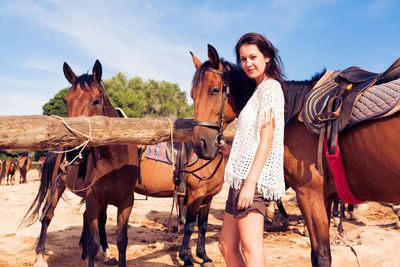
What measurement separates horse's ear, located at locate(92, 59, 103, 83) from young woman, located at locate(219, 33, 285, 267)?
2494mm

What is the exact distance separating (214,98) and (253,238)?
4.51ft

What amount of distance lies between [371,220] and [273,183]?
7926 mm

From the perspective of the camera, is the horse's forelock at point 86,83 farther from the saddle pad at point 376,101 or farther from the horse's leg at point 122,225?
the saddle pad at point 376,101

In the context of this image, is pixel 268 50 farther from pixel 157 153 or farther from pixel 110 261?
pixel 110 261

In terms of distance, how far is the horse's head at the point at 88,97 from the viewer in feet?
11.4

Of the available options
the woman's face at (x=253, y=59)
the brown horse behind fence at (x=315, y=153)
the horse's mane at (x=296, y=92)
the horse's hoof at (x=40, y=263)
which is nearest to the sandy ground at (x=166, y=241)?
the horse's hoof at (x=40, y=263)

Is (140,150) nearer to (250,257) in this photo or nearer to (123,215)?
(123,215)

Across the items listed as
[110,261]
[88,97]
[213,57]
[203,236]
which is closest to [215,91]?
[213,57]

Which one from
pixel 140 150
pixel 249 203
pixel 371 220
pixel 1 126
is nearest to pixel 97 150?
pixel 140 150

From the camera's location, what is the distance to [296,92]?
2951 millimetres

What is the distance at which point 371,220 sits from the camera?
8.07m

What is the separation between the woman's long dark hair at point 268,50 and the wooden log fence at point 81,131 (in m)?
1.63

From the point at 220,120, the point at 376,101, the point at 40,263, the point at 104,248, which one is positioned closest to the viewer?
the point at 376,101

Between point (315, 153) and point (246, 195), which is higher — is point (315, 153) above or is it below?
above
